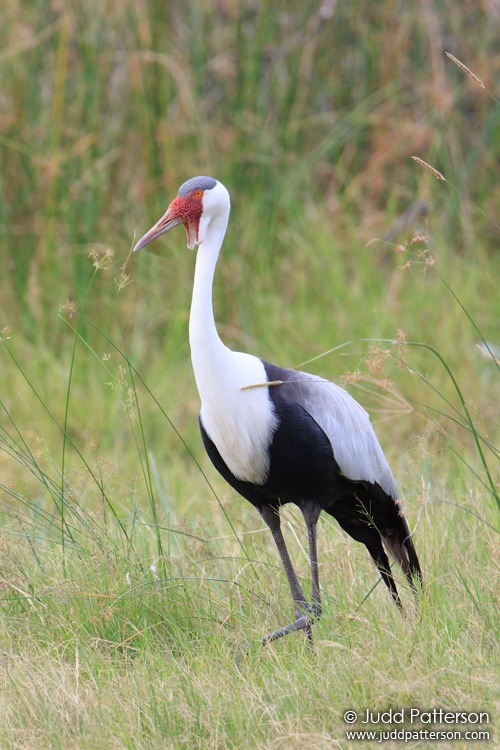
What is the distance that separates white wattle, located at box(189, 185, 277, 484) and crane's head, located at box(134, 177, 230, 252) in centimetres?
20

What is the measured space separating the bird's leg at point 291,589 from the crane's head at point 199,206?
0.86 meters

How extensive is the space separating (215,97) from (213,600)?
4.22 m

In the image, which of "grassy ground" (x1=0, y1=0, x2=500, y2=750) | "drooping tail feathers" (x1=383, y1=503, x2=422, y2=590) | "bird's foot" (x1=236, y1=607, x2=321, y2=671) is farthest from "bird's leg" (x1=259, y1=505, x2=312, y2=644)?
"grassy ground" (x1=0, y1=0, x2=500, y2=750)

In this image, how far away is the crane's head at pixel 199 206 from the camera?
3.40 meters

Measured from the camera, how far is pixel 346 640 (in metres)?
3.02

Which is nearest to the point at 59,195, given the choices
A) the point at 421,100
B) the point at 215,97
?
the point at 215,97

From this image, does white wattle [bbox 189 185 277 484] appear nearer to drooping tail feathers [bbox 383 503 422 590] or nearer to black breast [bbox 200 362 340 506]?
black breast [bbox 200 362 340 506]

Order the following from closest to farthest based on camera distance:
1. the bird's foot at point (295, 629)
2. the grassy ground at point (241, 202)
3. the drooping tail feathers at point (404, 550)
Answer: the bird's foot at point (295, 629), the drooping tail feathers at point (404, 550), the grassy ground at point (241, 202)

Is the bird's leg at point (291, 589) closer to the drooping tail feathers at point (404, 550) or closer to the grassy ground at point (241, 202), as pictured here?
the drooping tail feathers at point (404, 550)

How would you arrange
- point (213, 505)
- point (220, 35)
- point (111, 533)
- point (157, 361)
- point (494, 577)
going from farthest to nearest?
1. point (220, 35)
2. point (157, 361)
3. point (213, 505)
4. point (111, 533)
5. point (494, 577)

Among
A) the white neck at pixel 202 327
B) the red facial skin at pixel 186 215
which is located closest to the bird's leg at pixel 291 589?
the white neck at pixel 202 327

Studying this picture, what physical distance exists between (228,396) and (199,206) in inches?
23.9

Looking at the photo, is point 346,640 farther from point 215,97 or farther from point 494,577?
point 215,97

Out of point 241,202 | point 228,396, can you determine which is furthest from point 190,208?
point 241,202
